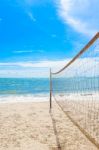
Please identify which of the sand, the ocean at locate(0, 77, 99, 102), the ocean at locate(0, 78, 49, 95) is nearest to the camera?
the ocean at locate(0, 77, 99, 102)

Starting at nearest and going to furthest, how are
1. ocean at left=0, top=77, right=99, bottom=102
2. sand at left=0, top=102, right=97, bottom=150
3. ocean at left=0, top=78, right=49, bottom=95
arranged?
ocean at left=0, top=77, right=99, bottom=102, sand at left=0, top=102, right=97, bottom=150, ocean at left=0, top=78, right=49, bottom=95

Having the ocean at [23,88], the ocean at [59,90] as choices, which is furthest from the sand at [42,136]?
the ocean at [23,88]

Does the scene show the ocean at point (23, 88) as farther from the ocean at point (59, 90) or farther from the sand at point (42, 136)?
the sand at point (42, 136)

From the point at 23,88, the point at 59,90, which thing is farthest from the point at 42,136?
the point at 23,88

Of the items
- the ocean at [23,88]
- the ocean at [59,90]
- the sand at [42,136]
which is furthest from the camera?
the ocean at [23,88]

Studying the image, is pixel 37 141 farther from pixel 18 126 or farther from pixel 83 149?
pixel 18 126

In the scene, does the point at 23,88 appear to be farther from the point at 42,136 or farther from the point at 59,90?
the point at 42,136

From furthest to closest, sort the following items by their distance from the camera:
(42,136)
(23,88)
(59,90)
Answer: (23,88), (59,90), (42,136)

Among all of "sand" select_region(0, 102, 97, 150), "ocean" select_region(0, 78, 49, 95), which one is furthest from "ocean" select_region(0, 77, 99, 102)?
"sand" select_region(0, 102, 97, 150)

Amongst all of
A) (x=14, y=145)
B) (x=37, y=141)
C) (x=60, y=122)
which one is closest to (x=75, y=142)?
(x=37, y=141)

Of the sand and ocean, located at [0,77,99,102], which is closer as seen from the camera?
ocean, located at [0,77,99,102]

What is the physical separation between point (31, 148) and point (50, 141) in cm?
54

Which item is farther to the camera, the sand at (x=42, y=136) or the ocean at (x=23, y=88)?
the ocean at (x=23, y=88)

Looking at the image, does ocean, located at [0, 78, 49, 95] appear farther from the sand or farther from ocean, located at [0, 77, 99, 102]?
the sand
